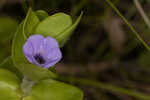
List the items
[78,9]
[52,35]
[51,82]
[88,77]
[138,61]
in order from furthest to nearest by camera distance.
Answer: [138,61]
[88,77]
[78,9]
[51,82]
[52,35]

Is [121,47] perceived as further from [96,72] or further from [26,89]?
[26,89]

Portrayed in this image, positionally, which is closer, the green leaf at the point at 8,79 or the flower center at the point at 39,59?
the flower center at the point at 39,59

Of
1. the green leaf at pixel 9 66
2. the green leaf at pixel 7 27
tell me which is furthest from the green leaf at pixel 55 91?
the green leaf at pixel 7 27

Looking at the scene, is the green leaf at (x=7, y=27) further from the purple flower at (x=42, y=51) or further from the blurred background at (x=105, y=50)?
the purple flower at (x=42, y=51)

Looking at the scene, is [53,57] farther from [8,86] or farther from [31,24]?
[8,86]

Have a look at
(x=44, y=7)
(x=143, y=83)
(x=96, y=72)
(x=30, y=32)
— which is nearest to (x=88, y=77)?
(x=96, y=72)
